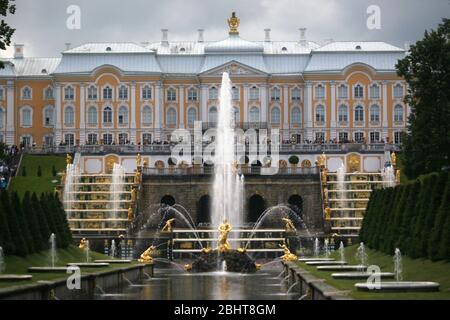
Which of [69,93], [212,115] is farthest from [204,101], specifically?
[69,93]

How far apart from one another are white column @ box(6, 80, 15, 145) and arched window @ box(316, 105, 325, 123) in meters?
25.1

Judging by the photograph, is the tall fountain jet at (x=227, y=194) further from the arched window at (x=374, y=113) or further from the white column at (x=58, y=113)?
the white column at (x=58, y=113)

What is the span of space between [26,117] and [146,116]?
10359 mm

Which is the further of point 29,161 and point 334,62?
point 334,62

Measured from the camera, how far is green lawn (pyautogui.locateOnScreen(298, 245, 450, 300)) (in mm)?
22266

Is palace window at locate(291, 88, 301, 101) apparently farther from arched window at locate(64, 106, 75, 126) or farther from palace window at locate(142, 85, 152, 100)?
arched window at locate(64, 106, 75, 126)

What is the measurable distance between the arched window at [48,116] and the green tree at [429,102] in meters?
47.5

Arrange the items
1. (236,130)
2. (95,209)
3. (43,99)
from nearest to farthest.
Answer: (95,209)
(236,130)
(43,99)

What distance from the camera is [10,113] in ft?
329

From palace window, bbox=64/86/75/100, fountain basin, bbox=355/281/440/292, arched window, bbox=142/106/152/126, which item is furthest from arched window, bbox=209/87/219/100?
fountain basin, bbox=355/281/440/292

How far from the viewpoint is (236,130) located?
95.1 meters

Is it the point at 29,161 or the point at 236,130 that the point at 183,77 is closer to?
the point at 236,130

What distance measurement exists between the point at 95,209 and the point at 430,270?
40536 millimetres

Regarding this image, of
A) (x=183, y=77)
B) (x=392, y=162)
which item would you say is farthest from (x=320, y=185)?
(x=183, y=77)
